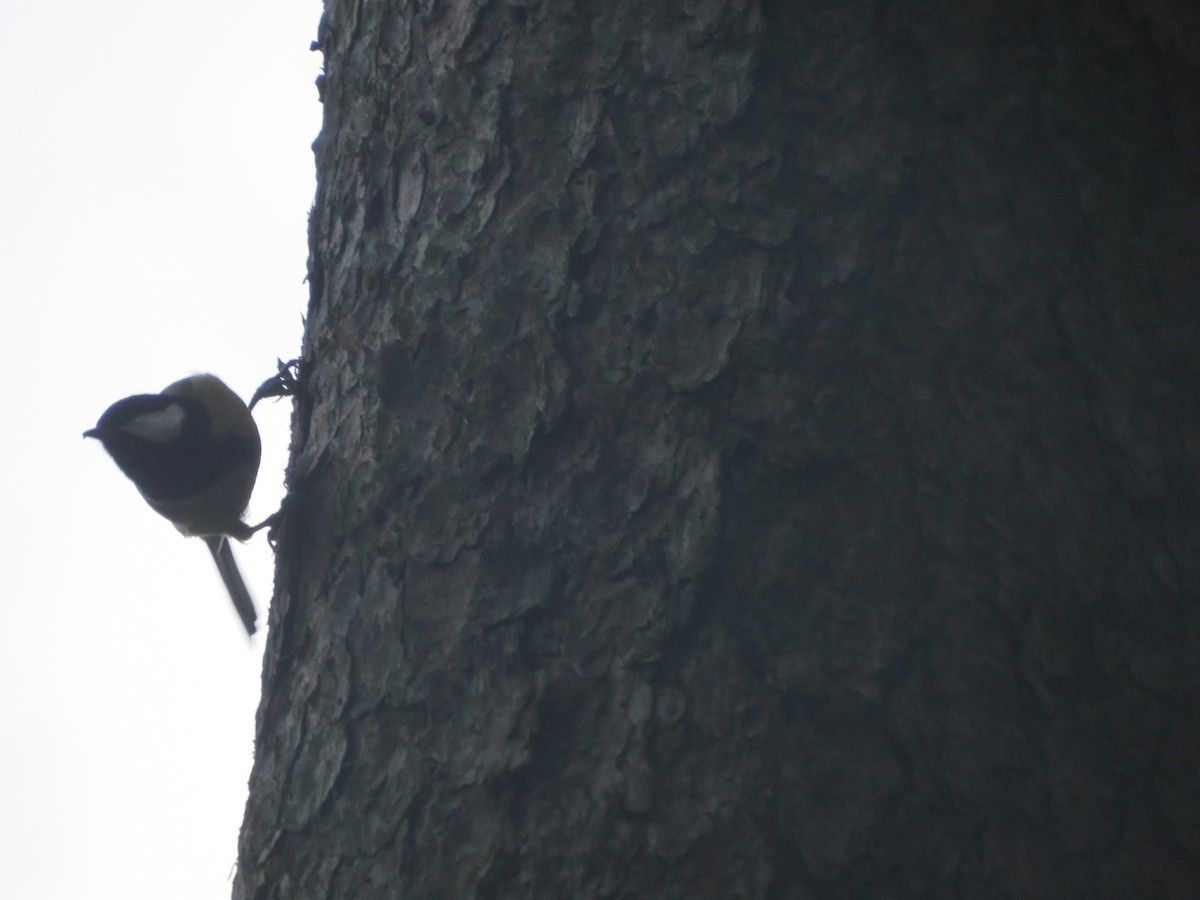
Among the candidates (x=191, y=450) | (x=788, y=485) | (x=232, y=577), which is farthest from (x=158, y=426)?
(x=788, y=485)

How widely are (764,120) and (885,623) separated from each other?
2.28ft

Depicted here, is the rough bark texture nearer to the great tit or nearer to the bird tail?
the great tit

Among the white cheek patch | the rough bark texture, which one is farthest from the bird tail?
the rough bark texture

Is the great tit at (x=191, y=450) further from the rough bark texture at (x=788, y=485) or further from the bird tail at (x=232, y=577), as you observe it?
the rough bark texture at (x=788, y=485)

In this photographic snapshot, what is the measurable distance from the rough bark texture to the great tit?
1825 millimetres

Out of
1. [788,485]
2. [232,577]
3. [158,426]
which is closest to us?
[788,485]

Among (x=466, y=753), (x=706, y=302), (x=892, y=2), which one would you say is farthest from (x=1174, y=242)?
(x=466, y=753)

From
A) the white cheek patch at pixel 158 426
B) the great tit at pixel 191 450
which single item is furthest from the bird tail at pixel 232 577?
the white cheek patch at pixel 158 426

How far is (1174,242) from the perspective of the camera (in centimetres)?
137

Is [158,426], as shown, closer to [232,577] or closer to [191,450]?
[191,450]

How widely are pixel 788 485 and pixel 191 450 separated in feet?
7.94

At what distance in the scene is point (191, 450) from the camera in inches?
127

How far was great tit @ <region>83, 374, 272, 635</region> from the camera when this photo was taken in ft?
10.5

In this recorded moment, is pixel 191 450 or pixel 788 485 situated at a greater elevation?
pixel 191 450
